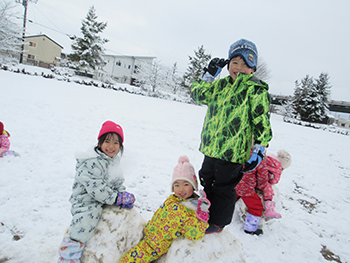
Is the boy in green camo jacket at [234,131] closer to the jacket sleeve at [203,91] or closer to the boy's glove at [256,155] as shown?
the boy's glove at [256,155]

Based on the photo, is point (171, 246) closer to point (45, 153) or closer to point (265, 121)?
point (265, 121)

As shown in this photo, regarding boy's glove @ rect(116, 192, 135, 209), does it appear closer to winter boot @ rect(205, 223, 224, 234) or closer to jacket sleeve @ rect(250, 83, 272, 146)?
winter boot @ rect(205, 223, 224, 234)

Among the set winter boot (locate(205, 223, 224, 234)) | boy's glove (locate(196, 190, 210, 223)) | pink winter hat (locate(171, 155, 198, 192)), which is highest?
pink winter hat (locate(171, 155, 198, 192))

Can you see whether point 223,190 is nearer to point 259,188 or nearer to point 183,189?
point 183,189

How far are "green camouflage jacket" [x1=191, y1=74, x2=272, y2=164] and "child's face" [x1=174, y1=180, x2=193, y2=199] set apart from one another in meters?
0.38

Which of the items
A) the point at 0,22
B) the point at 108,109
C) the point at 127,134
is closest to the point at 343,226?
the point at 127,134

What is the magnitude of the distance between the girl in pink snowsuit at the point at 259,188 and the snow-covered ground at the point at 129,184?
22 centimetres

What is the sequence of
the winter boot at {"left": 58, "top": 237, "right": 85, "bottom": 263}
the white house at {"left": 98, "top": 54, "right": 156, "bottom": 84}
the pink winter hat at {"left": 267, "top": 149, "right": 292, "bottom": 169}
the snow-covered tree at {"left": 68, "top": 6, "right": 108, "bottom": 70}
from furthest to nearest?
the white house at {"left": 98, "top": 54, "right": 156, "bottom": 84}
the snow-covered tree at {"left": 68, "top": 6, "right": 108, "bottom": 70}
the pink winter hat at {"left": 267, "top": 149, "right": 292, "bottom": 169}
the winter boot at {"left": 58, "top": 237, "right": 85, "bottom": 263}

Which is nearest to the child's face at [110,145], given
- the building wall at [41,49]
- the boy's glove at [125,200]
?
the boy's glove at [125,200]

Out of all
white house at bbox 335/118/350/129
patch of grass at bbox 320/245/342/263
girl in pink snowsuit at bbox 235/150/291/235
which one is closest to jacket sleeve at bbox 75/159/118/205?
girl in pink snowsuit at bbox 235/150/291/235

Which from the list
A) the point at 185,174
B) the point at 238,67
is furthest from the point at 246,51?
the point at 185,174

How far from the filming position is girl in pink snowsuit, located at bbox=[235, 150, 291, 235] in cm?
274

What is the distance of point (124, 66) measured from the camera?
37.9 meters

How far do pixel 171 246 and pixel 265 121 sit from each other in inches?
54.5
